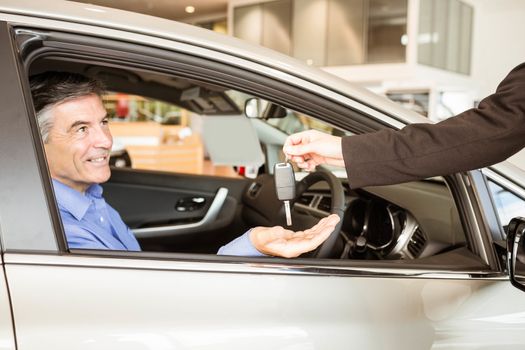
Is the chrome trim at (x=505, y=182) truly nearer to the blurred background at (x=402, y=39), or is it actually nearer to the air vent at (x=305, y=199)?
the air vent at (x=305, y=199)

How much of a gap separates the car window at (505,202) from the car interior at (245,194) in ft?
0.37

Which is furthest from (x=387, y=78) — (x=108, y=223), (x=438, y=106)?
(x=108, y=223)

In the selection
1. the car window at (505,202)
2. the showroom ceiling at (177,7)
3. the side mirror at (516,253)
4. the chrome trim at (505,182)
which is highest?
the showroom ceiling at (177,7)

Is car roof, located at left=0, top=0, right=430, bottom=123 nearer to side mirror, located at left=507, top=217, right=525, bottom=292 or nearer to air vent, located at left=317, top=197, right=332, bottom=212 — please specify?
side mirror, located at left=507, top=217, right=525, bottom=292

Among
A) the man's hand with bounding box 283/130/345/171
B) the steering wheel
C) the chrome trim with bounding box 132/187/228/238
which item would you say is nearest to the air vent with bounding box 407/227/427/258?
the steering wheel

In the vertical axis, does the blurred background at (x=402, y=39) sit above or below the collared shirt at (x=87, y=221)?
above

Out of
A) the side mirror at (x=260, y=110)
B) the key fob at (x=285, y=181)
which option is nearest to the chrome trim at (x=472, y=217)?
the key fob at (x=285, y=181)

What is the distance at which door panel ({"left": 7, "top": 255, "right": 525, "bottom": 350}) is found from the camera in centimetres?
91

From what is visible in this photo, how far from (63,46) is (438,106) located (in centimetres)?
1058

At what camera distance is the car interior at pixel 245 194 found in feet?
4.77

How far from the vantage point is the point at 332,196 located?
1665mm

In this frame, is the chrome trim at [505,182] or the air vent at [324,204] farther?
the air vent at [324,204]

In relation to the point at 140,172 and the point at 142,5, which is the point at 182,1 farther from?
the point at 140,172

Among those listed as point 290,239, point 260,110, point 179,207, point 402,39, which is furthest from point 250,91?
point 402,39
